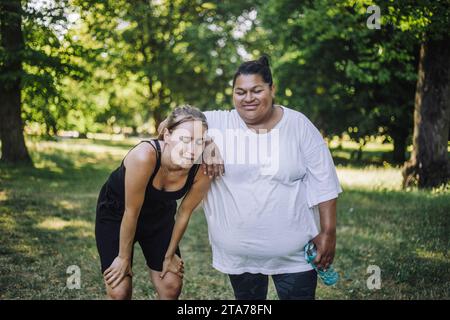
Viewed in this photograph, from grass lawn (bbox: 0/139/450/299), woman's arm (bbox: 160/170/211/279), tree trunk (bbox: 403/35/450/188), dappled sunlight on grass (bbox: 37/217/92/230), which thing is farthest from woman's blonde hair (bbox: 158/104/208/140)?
tree trunk (bbox: 403/35/450/188)

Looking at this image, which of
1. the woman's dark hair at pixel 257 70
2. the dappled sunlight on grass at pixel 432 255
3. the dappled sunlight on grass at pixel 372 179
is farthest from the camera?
the dappled sunlight on grass at pixel 372 179

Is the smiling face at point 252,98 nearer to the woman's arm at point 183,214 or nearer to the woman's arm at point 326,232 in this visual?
the woman's arm at point 183,214

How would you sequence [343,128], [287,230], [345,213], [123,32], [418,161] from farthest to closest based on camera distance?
[123,32]
[343,128]
[418,161]
[345,213]
[287,230]

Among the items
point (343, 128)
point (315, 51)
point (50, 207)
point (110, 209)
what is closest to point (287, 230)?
point (110, 209)

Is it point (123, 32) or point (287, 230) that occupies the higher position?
point (123, 32)

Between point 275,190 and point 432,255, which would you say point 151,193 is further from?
point 432,255

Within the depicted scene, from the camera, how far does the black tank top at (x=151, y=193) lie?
328cm

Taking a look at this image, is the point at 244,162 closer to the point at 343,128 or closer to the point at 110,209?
the point at 110,209

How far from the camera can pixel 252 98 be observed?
10.3 feet

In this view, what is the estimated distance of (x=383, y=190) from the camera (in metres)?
10.2

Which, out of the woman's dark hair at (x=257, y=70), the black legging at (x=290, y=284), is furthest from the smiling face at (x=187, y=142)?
the black legging at (x=290, y=284)

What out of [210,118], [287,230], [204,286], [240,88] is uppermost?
[240,88]

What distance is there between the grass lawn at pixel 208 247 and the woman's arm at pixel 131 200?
6.95 feet

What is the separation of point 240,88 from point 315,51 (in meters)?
14.4
